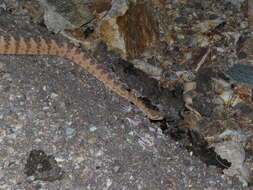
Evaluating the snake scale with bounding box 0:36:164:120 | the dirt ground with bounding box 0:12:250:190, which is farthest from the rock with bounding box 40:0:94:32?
the dirt ground with bounding box 0:12:250:190

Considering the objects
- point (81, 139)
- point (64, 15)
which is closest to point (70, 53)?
point (64, 15)

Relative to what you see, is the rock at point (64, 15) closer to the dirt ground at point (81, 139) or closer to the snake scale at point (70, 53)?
the snake scale at point (70, 53)

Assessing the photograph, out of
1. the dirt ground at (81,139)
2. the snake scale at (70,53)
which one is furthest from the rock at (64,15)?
the dirt ground at (81,139)

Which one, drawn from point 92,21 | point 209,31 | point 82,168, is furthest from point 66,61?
point 209,31

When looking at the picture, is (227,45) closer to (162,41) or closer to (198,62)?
(198,62)

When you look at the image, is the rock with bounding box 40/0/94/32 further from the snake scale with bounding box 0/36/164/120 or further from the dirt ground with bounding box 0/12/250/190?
the dirt ground with bounding box 0/12/250/190
